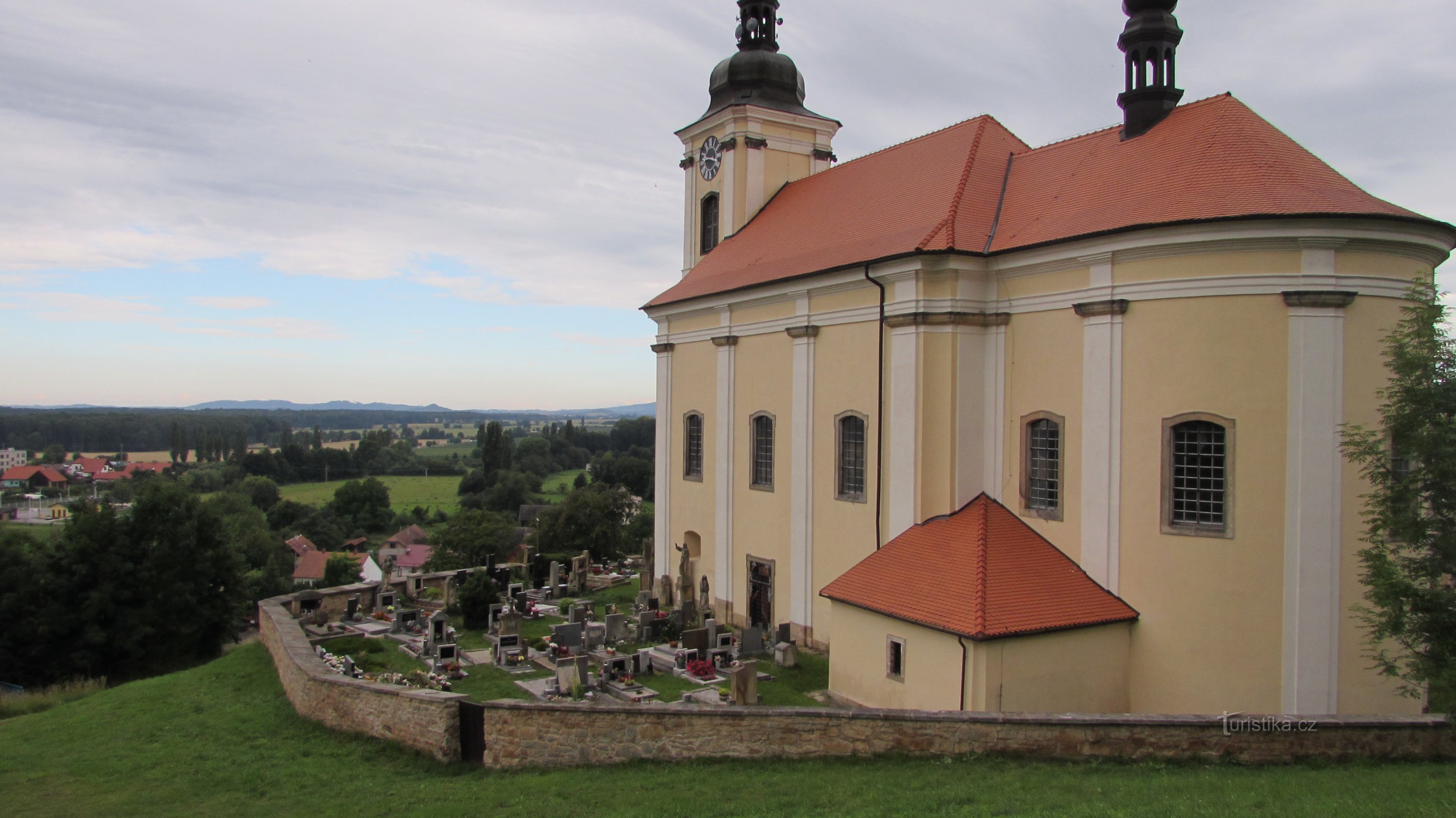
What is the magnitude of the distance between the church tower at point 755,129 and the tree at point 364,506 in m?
72.4

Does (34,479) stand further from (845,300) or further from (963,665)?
(963,665)

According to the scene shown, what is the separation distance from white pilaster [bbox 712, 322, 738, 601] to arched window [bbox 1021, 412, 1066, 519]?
811 cm

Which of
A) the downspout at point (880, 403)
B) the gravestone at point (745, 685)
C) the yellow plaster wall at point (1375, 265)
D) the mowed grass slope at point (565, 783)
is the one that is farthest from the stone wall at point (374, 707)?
the yellow plaster wall at point (1375, 265)

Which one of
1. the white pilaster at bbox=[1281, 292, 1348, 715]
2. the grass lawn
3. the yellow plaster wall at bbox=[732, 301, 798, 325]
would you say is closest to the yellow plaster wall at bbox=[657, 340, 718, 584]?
the yellow plaster wall at bbox=[732, 301, 798, 325]

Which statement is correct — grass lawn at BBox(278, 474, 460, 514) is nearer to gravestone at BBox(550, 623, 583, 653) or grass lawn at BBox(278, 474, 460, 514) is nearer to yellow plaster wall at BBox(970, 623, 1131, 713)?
gravestone at BBox(550, 623, 583, 653)

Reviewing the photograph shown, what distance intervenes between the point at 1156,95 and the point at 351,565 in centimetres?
5441

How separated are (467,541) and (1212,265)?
36.5 meters

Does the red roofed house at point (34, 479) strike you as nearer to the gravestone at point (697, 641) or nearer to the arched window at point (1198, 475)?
the gravestone at point (697, 641)

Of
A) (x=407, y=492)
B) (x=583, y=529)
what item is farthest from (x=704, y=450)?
(x=407, y=492)

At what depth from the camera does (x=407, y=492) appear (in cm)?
11394

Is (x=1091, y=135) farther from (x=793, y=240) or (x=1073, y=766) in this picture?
(x=1073, y=766)

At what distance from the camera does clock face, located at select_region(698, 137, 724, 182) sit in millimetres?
25938

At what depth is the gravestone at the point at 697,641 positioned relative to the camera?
18.2 meters

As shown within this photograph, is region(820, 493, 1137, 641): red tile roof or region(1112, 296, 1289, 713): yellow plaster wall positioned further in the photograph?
region(820, 493, 1137, 641): red tile roof
